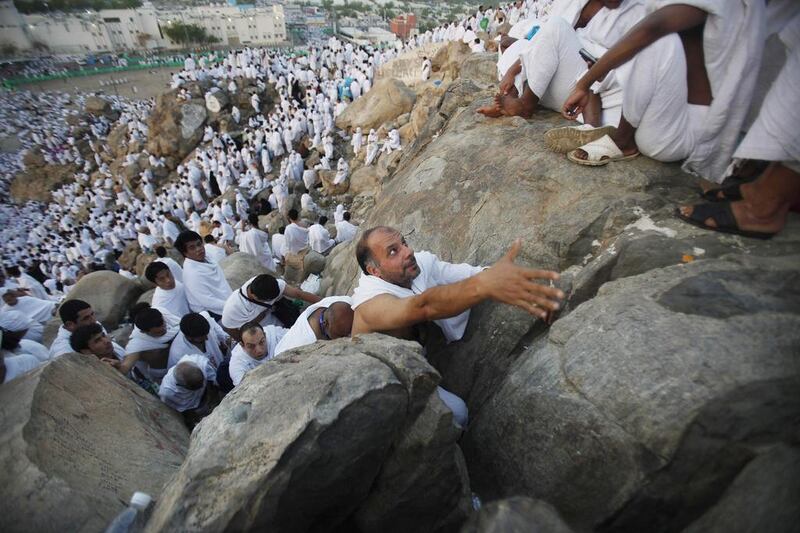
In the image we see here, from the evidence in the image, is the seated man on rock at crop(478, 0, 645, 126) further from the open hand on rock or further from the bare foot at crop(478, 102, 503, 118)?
the open hand on rock

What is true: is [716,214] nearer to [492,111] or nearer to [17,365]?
[492,111]

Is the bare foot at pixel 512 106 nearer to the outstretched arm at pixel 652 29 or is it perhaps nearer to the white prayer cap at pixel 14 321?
the outstretched arm at pixel 652 29

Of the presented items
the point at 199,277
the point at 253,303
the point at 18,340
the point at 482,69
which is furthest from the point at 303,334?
the point at 482,69

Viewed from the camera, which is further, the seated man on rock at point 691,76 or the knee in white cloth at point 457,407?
the seated man on rock at point 691,76

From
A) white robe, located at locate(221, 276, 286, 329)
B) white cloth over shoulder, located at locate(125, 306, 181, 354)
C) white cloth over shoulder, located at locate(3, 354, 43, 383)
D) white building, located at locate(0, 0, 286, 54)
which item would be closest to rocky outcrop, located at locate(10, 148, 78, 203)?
white cloth over shoulder, located at locate(3, 354, 43, 383)

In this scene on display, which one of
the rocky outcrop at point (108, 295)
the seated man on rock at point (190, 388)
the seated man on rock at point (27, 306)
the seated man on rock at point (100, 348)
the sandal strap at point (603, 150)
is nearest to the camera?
the sandal strap at point (603, 150)

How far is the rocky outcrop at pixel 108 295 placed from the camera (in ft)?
22.5

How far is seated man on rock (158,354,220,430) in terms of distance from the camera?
3.65 meters

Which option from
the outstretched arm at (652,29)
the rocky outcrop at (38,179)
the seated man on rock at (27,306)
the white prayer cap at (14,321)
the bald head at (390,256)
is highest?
the outstretched arm at (652,29)

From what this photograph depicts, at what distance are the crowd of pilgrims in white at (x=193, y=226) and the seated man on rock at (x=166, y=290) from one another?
0.7 inches

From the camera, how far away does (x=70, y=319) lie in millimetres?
4391

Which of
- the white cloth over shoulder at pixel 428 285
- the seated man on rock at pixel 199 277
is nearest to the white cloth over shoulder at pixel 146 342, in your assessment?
the seated man on rock at pixel 199 277

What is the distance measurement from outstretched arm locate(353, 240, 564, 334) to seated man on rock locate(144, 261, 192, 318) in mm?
3720

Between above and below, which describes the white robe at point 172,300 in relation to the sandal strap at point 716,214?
below
